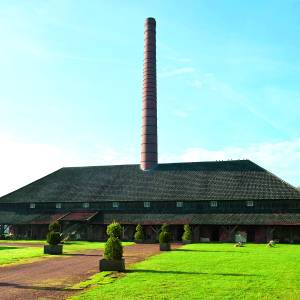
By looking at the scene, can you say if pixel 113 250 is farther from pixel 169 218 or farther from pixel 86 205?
pixel 86 205

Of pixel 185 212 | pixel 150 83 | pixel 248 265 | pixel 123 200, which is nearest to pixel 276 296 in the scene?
pixel 248 265

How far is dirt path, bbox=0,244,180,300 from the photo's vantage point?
16375 millimetres

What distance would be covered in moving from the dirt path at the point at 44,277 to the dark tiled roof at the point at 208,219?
2309cm

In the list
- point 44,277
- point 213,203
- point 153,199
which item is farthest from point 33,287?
point 153,199

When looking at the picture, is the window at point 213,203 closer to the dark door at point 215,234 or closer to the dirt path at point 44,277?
the dark door at point 215,234

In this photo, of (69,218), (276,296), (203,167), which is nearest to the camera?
(276,296)

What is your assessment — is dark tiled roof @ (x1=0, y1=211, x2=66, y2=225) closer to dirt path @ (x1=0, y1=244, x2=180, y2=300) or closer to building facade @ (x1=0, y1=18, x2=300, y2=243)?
building facade @ (x1=0, y1=18, x2=300, y2=243)

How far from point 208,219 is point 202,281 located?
104 ft

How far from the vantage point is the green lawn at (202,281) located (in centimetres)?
1567

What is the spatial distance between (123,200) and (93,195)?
4687 mm

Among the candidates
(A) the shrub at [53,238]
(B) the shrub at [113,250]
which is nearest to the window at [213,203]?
(A) the shrub at [53,238]

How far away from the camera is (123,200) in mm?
55469

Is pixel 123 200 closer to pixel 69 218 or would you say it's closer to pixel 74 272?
pixel 69 218

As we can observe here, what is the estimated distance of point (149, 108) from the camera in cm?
5941
